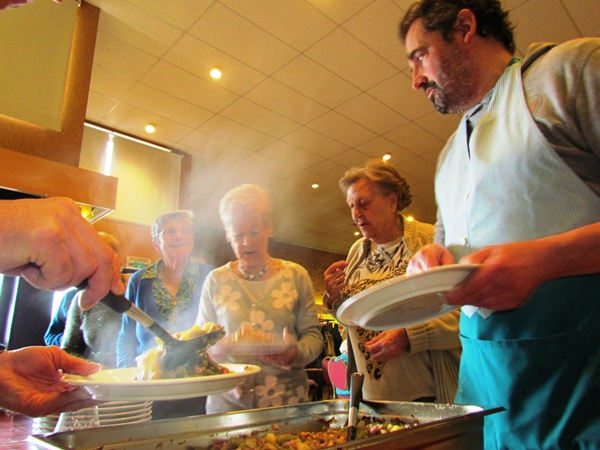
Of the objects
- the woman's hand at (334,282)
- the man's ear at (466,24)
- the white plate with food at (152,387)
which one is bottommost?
the white plate with food at (152,387)

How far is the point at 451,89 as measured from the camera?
1.15 m

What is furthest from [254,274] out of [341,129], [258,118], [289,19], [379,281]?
[341,129]

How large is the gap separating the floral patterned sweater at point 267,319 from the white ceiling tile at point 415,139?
298 cm

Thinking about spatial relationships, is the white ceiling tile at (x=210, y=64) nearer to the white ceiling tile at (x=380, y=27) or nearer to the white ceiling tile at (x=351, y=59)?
the white ceiling tile at (x=351, y=59)

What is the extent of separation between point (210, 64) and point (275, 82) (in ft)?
1.80

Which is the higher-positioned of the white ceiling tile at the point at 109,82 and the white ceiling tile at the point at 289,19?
the white ceiling tile at the point at 109,82

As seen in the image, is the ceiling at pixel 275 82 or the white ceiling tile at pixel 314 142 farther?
the white ceiling tile at pixel 314 142

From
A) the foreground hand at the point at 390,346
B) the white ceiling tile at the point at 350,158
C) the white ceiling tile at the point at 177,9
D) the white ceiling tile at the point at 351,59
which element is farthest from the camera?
the white ceiling tile at the point at 350,158

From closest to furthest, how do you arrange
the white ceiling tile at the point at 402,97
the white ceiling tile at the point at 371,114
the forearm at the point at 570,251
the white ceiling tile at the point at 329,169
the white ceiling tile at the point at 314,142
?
the forearm at the point at 570,251, the white ceiling tile at the point at 402,97, the white ceiling tile at the point at 371,114, the white ceiling tile at the point at 314,142, the white ceiling tile at the point at 329,169

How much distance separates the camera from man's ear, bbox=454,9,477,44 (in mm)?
1127

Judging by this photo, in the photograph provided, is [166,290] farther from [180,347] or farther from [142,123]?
[142,123]

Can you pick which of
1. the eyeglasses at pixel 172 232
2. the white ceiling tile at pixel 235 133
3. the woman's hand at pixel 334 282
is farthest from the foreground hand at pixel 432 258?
the white ceiling tile at pixel 235 133

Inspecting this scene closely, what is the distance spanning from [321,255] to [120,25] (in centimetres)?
737

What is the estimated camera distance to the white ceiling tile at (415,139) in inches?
166
